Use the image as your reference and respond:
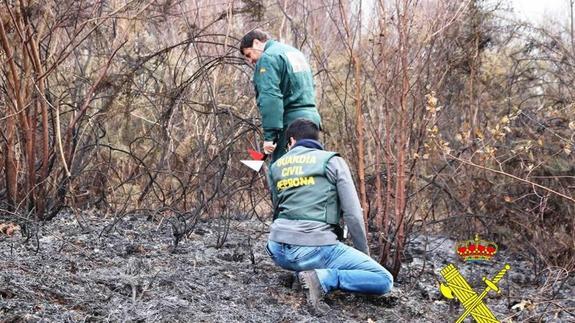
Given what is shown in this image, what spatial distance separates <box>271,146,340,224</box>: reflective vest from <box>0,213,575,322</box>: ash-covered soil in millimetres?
464

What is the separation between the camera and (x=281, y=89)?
4.95m

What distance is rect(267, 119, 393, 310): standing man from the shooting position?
3998 mm

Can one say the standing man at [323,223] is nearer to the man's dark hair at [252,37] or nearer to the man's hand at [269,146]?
the man's hand at [269,146]

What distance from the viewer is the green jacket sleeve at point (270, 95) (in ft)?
15.5

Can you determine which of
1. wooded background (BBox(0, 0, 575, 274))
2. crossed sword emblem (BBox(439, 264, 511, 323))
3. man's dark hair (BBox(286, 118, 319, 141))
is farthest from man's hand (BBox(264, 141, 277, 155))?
crossed sword emblem (BBox(439, 264, 511, 323))

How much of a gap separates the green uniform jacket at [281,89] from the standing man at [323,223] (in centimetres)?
64

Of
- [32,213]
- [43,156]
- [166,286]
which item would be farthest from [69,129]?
[166,286]

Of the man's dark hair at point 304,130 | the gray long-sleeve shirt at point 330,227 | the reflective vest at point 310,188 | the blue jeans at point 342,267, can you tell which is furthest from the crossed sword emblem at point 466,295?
the man's dark hair at point 304,130

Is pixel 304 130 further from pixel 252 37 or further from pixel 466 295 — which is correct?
pixel 466 295

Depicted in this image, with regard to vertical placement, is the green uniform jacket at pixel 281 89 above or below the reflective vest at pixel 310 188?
above

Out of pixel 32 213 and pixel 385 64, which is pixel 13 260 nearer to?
pixel 32 213

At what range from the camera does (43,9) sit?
4938 mm

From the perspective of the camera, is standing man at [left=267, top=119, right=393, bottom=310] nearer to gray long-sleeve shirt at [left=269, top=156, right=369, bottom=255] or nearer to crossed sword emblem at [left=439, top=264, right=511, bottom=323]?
gray long-sleeve shirt at [left=269, top=156, right=369, bottom=255]

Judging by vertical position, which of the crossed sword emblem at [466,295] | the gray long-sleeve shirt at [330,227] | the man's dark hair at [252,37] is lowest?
→ the crossed sword emblem at [466,295]
